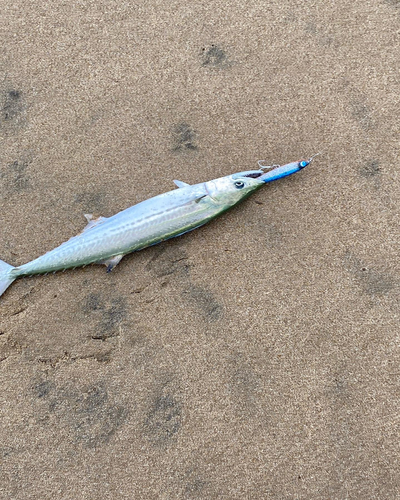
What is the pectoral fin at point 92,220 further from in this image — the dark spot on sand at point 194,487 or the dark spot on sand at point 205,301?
the dark spot on sand at point 194,487

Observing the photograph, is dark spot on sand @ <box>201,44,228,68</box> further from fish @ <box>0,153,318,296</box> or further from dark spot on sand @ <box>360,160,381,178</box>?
dark spot on sand @ <box>360,160,381,178</box>

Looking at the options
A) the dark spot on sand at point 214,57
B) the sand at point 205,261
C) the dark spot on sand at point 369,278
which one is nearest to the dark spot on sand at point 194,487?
the sand at point 205,261

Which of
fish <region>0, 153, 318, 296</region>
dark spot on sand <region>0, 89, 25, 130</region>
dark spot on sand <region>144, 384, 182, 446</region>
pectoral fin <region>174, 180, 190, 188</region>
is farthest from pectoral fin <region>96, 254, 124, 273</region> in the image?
dark spot on sand <region>0, 89, 25, 130</region>

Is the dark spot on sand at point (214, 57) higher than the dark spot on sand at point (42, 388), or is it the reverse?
the dark spot on sand at point (214, 57)

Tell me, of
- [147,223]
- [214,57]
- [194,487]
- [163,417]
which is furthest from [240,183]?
[194,487]

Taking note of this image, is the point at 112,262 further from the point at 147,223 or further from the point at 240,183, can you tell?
the point at 240,183
